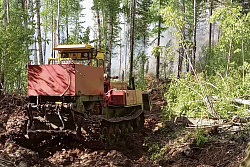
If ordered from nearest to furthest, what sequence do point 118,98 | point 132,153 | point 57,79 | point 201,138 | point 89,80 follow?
point 201,138 → point 57,79 → point 89,80 → point 132,153 → point 118,98

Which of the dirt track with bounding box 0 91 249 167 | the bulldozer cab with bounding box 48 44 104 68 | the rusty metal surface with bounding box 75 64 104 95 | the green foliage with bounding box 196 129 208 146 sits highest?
the bulldozer cab with bounding box 48 44 104 68

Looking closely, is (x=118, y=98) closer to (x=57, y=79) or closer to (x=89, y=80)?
(x=89, y=80)

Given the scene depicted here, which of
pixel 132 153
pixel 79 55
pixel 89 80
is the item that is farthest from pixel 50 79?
pixel 132 153

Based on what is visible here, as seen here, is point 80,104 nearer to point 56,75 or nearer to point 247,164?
point 56,75

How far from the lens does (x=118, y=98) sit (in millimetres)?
10930

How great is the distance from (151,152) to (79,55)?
3947mm

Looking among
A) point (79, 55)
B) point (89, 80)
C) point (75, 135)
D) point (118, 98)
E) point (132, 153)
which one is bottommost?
point (132, 153)

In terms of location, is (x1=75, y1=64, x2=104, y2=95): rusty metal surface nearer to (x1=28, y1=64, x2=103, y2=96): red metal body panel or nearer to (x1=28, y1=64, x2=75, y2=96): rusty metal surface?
(x1=28, y1=64, x2=103, y2=96): red metal body panel

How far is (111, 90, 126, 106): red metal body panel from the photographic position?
10898 millimetres

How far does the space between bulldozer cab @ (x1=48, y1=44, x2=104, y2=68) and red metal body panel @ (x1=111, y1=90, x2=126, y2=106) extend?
127cm

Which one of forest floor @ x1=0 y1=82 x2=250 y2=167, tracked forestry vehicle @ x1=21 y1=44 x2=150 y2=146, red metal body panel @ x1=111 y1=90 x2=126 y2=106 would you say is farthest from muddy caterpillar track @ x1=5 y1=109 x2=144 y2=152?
red metal body panel @ x1=111 y1=90 x2=126 y2=106

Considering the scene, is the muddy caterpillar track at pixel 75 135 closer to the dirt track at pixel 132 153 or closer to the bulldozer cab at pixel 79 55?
the dirt track at pixel 132 153

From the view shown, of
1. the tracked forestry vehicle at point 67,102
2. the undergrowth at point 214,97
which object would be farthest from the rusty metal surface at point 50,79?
the undergrowth at point 214,97

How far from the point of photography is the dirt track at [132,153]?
6633 mm
